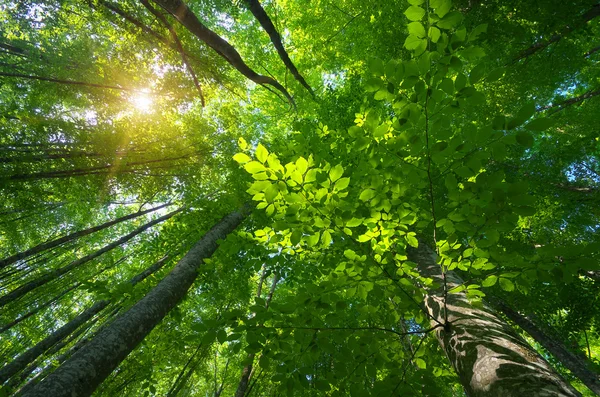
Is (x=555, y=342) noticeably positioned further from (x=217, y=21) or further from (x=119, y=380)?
(x=217, y=21)

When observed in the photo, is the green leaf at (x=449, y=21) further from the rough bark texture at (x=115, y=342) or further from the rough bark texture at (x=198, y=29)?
the rough bark texture at (x=115, y=342)

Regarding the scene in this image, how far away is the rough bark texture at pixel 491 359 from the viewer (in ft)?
3.98

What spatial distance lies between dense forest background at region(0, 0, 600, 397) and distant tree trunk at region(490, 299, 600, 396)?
4 cm

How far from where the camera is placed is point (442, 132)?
43.1 inches

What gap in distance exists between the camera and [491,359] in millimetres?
1438

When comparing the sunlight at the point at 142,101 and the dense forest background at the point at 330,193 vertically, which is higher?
the sunlight at the point at 142,101

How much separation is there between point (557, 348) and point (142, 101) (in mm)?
10656

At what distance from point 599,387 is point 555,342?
90 cm

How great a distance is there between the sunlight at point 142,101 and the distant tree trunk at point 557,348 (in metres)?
8.97

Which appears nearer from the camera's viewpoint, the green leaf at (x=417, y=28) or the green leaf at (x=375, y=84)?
the green leaf at (x=417, y=28)

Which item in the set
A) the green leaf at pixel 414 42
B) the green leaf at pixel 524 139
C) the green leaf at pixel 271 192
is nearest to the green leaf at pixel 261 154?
the green leaf at pixel 271 192

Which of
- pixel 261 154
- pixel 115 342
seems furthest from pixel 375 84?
pixel 115 342

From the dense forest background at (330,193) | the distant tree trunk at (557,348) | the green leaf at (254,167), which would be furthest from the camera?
the distant tree trunk at (557,348)

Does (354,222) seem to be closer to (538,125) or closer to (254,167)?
(254,167)
